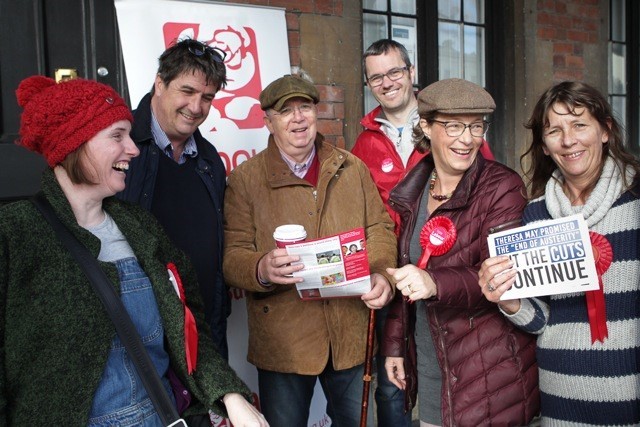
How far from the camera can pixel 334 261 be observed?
90.3 inches

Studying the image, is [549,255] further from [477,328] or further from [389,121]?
[389,121]

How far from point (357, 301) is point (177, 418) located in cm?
112

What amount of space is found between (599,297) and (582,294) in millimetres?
65

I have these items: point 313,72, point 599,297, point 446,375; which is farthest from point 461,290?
point 313,72

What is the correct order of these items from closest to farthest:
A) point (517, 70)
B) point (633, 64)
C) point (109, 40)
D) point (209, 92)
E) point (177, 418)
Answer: point (177, 418) → point (209, 92) → point (109, 40) → point (517, 70) → point (633, 64)

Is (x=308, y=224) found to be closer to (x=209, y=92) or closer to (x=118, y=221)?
(x=209, y=92)

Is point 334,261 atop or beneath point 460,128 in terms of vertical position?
beneath

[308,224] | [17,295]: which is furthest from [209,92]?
[17,295]

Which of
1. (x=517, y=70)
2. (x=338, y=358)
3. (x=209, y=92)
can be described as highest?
(x=517, y=70)

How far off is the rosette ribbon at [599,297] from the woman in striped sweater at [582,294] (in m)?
0.02

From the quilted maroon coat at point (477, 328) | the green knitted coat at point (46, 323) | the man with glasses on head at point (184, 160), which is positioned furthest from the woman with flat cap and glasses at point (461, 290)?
the green knitted coat at point (46, 323)

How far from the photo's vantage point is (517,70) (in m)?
5.15

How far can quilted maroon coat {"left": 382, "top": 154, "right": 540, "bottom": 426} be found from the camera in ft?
7.16

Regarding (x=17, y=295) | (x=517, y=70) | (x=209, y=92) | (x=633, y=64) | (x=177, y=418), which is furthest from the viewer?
(x=633, y=64)
